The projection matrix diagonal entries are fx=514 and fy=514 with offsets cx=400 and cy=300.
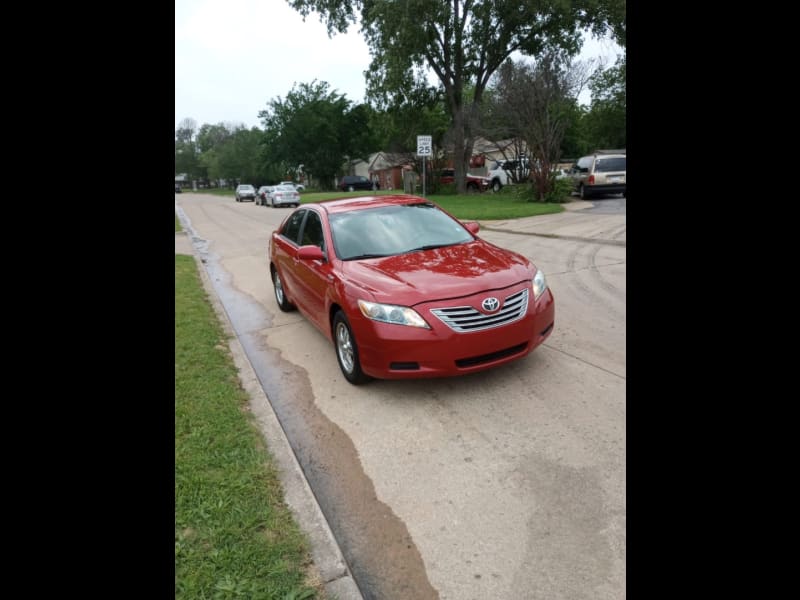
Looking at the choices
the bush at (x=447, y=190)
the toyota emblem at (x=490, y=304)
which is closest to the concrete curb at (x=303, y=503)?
the toyota emblem at (x=490, y=304)

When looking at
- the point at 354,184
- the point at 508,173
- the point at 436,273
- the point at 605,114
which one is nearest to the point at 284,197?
the point at 508,173

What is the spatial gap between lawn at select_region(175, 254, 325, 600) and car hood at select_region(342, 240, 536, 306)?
1424 millimetres

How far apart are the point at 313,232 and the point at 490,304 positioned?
2.51m

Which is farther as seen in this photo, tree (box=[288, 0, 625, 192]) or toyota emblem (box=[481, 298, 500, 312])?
tree (box=[288, 0, 625, 192])

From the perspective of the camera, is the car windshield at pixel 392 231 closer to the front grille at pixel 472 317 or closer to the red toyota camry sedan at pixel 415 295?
the red toyota camry sedan at pixel 415 295

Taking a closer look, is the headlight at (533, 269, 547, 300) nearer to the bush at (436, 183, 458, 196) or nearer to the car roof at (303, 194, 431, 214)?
the car roof at (303, 194, 431, 214)

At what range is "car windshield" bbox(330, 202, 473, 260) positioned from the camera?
493 cm

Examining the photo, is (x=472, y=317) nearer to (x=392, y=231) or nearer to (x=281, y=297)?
(x=392, y=231)

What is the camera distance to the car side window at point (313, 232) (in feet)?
17.5

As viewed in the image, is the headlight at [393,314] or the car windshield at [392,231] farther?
the car windshield at [392,231]

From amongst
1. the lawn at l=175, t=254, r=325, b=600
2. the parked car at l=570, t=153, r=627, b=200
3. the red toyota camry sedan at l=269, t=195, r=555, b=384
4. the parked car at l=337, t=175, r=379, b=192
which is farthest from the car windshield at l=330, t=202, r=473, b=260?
the parked car at l=337, t=175, r=379, b=192

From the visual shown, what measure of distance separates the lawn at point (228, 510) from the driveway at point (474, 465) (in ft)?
0.94
